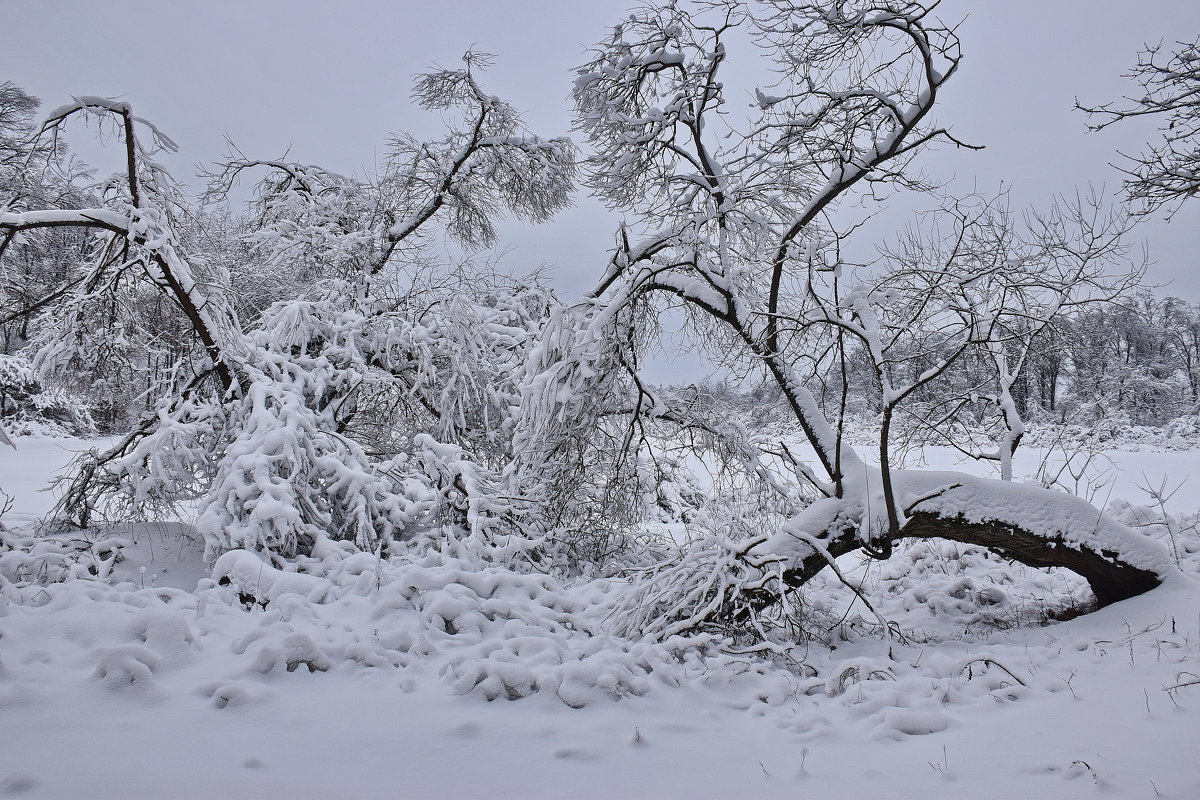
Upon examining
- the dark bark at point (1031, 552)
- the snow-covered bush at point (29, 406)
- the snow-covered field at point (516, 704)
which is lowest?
the snow-covered field at point (516, 704)

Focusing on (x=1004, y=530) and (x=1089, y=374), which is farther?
(x=1089, y=374)

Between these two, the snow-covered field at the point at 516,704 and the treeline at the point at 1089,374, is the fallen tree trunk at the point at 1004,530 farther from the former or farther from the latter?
the treeline at the point at 1089,374

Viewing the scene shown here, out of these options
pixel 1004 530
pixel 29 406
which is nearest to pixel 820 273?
pixel 1004 530

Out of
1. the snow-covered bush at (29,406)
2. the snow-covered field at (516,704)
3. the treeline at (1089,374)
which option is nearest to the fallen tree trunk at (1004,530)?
the snow-covered field at (516,704)

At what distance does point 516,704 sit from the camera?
8.48ft

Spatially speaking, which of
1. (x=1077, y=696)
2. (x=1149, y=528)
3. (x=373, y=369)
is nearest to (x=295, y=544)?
(x=373, y=369)

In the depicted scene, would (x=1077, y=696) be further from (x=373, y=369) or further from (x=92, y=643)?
(x=373, y=369)

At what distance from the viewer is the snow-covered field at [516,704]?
6.49 ft

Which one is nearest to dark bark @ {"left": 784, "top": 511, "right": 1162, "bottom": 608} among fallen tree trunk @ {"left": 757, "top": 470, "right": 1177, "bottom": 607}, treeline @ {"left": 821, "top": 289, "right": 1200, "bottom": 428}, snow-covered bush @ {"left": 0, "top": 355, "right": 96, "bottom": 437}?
fallen tree trunk @ {"left": 757, "top": 470, "right": 1177, "bottom": 607}

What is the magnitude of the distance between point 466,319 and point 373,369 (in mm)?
1251

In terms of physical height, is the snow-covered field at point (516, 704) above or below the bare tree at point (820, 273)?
below

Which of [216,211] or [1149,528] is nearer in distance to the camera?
[1149,528]

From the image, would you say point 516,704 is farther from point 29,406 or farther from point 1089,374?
point 29,406

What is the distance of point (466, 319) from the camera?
23.4ft
